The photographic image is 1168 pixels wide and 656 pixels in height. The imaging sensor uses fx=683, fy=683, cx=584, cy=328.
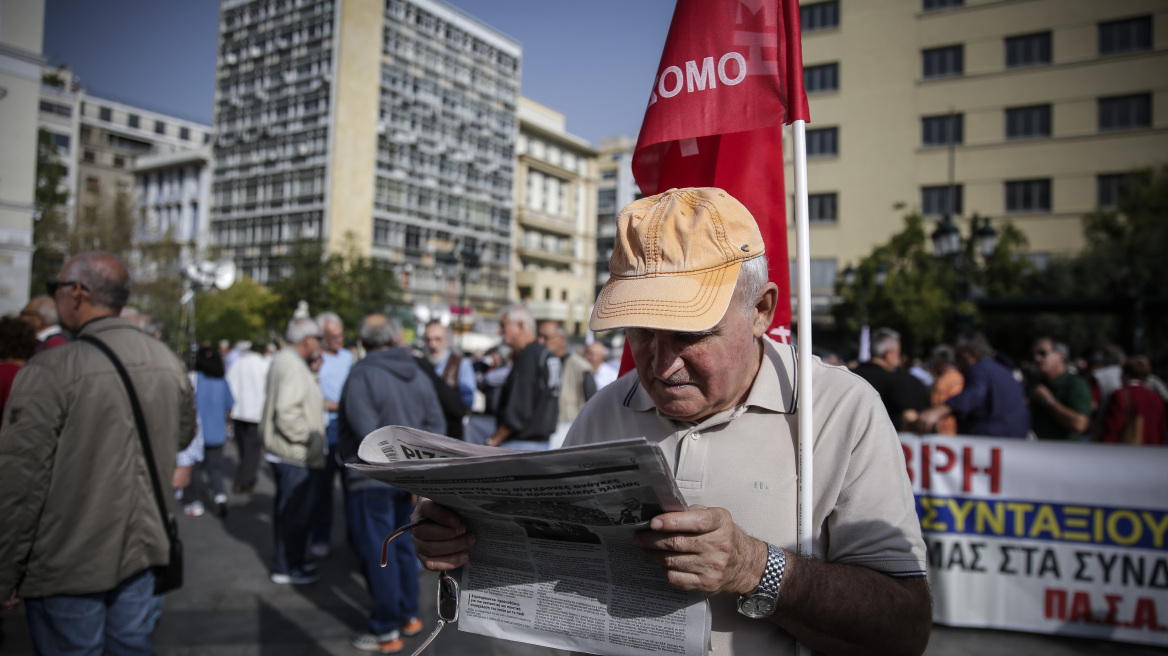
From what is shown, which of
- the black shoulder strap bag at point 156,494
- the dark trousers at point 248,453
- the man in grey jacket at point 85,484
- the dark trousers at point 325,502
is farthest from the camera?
the dark trousers at point 248,453

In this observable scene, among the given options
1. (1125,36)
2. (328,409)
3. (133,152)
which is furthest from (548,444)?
(133,152)

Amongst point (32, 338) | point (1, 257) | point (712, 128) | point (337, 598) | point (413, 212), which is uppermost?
point (413, 212)

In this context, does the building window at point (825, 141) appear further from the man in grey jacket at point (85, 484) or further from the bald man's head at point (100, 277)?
the man in grey jacket at point (85, 484)

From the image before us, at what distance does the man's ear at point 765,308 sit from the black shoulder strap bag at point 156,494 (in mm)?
2793

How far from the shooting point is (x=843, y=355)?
1505cm

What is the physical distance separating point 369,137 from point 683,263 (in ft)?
203

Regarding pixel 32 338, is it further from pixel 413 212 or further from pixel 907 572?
pixel 413 212

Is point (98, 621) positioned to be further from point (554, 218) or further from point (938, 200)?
point (554, 218)

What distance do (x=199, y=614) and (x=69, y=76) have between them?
312 feet

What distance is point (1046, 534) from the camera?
516 cm

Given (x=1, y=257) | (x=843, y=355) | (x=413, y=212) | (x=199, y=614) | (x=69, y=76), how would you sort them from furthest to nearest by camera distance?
(x=69, y=76) → (x=413, y=212) → (x=1, y=257) → (x=843, y=355) → (x=199, y=614)

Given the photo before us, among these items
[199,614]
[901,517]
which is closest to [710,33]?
[901,517]

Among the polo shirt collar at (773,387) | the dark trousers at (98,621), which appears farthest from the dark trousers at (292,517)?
the polo shirt collar at (773,387)

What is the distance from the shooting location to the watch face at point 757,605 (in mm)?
1366
